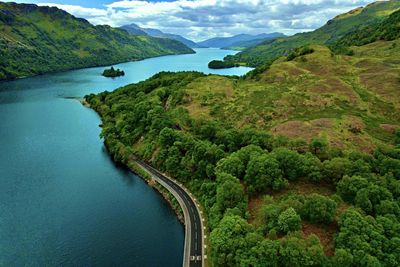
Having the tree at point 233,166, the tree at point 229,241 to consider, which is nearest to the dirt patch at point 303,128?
the tree at point 233,166

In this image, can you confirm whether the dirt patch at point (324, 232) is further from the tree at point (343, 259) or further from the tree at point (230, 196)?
the tree at point (230, 196)

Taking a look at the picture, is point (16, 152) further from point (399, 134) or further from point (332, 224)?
point (399, 134)

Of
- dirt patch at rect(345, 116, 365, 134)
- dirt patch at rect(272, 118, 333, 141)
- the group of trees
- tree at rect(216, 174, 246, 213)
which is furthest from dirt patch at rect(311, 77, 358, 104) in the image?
tree at rect(216, 174, 246, 213)

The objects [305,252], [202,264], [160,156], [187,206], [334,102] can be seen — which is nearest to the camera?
[305,252]

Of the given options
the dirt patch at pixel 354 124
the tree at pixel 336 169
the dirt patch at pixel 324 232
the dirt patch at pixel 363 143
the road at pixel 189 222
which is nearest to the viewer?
the dirt patch at pixel 324 232

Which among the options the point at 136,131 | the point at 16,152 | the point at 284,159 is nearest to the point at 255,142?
the point at 284,159
